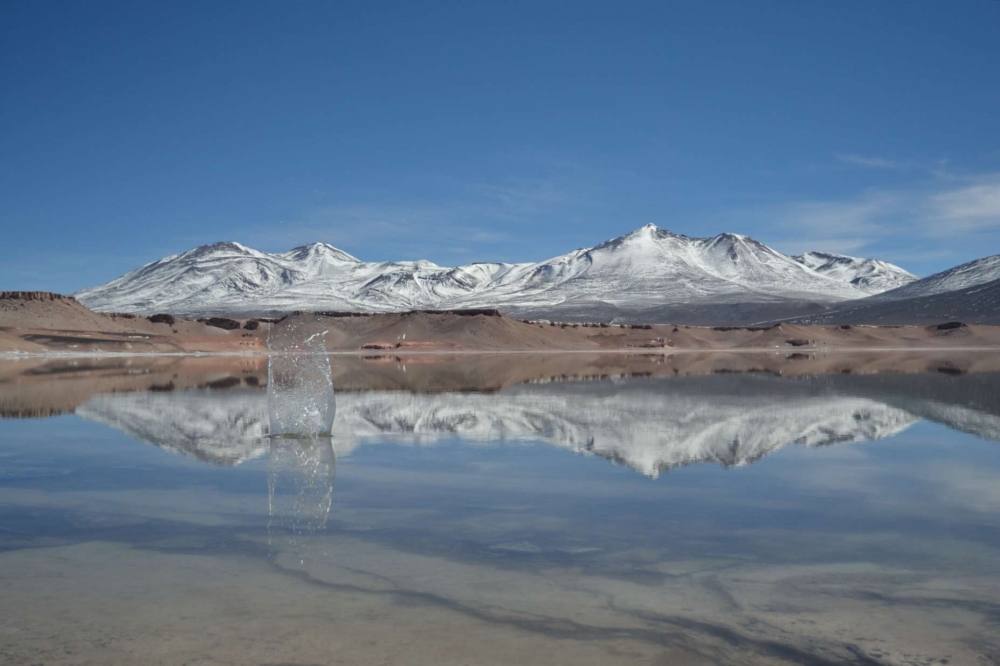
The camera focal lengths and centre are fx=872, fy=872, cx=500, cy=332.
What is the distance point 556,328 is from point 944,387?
61.1 meters

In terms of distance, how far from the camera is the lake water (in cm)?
529

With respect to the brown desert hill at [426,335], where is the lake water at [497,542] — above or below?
below

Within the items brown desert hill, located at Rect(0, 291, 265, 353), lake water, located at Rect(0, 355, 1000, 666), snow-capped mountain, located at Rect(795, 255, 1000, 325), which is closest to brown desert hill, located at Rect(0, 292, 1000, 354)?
brown desert hill, located at Rect(0, 291, 265, 353)

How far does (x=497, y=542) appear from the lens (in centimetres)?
761

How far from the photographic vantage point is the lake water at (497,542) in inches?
208

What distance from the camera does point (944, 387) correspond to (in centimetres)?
2769

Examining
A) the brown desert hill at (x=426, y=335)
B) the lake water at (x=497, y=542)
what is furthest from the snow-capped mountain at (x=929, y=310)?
the lake water at (x=497, y=542)

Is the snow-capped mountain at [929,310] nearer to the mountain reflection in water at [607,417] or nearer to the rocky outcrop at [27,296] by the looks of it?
the rocky outcrop at [27,296]

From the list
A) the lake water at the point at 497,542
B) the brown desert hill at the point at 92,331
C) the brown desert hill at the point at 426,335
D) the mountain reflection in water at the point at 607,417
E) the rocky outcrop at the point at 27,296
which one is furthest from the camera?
the rocky outcrop at the point at 27,296

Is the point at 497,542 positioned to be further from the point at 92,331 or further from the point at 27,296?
the point at 27,296

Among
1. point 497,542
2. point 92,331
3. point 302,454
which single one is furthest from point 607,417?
point 92,331

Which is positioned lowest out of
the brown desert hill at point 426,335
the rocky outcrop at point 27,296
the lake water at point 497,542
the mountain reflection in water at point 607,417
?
the lake water at point 497,542

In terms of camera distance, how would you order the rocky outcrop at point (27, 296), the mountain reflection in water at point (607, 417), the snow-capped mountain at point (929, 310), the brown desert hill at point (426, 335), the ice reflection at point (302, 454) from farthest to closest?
the snow-capped mountain at point (929, 310), the rocky outcrop at point (27, 296), the brown desert hill at point (426, 335), the mountain reflection in water at point (607, 417), the ice reflection at point (302, 454)

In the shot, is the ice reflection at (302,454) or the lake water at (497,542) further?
the ice reflection at (302,454)
